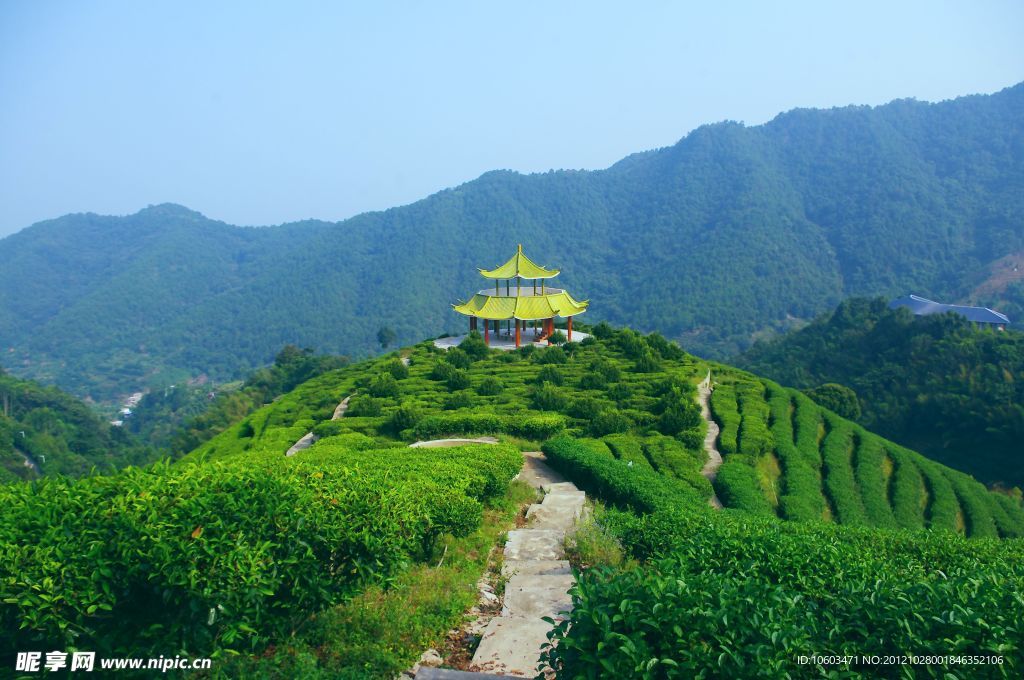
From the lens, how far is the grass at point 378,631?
609 centimetres

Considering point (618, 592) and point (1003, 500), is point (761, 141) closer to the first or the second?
point (1003, 500)

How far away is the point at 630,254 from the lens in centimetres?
13162

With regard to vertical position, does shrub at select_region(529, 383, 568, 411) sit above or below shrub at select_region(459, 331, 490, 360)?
below

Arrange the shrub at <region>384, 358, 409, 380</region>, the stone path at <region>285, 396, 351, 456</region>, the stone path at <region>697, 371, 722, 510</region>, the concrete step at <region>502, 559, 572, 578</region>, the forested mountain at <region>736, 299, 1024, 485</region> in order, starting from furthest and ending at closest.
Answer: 1. the forested mountain at <region>736, 299, 1024, 485</region>
2. the shrub at <region>384, 358, 409, 380</region>
3. the stone path at <region>285, 396, 351, 456</region>
4. the stone path at <region>697, 371, 722, 510</region>
5. the concrete step at <region>502, 559, 572, 578</region>

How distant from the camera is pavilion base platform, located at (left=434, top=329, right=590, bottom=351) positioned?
30.6 metres

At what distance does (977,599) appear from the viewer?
512cm

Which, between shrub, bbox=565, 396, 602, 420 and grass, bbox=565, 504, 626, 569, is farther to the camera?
shrub, bbox=565, 396, 602, 420

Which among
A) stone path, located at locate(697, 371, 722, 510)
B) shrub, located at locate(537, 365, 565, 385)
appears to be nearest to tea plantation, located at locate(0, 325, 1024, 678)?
stone path, located at locate(697, 371, 722, 510)

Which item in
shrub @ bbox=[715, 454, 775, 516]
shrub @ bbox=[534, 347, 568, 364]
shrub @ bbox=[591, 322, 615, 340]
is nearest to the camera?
shrub @ bbox=[715, 454, 775, 516]

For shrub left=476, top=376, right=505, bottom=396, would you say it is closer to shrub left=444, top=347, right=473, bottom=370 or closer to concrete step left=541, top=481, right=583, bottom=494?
shrub left=444, top=347, right=473, bottom=370

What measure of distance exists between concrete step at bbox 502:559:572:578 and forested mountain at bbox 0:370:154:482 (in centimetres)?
4545

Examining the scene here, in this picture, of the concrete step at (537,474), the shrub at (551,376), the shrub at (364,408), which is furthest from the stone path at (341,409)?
the concrete step at (537,474)

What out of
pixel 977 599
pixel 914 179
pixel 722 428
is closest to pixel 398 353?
pixel 722 428

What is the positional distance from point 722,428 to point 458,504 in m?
14.2
